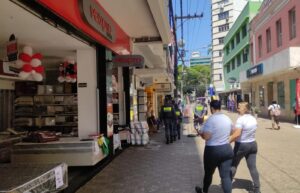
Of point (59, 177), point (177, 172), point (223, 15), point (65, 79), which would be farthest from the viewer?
point (223, 15)

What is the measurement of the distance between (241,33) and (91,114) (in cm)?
3727

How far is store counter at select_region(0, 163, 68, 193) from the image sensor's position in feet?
16.3

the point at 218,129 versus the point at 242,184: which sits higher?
the point at 218,129

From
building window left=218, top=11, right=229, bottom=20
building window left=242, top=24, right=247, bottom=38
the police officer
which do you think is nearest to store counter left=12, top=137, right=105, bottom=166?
the police officer

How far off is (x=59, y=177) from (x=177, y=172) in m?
3.70

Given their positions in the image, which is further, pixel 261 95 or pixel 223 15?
pixel 223 15

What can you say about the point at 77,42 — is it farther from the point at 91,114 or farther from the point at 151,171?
the point at 151,171

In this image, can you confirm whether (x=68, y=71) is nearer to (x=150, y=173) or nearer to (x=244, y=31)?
(x=150, y=173)

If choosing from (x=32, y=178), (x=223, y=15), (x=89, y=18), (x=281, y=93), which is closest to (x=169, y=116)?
(x=89, y=18)

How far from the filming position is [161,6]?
9492 mm

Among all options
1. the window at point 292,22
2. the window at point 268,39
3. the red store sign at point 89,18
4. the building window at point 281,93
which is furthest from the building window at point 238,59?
the red store sign at point 89,18

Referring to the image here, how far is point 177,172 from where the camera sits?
8.94 meters

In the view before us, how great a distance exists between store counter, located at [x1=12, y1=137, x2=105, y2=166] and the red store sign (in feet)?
8.40

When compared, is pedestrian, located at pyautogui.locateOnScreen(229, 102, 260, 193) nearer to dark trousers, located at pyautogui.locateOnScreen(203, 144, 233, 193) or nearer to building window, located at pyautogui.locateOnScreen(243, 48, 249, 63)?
dark trousers, located at pyautogui.locateOnScreen(203, 144, 233, 193)
